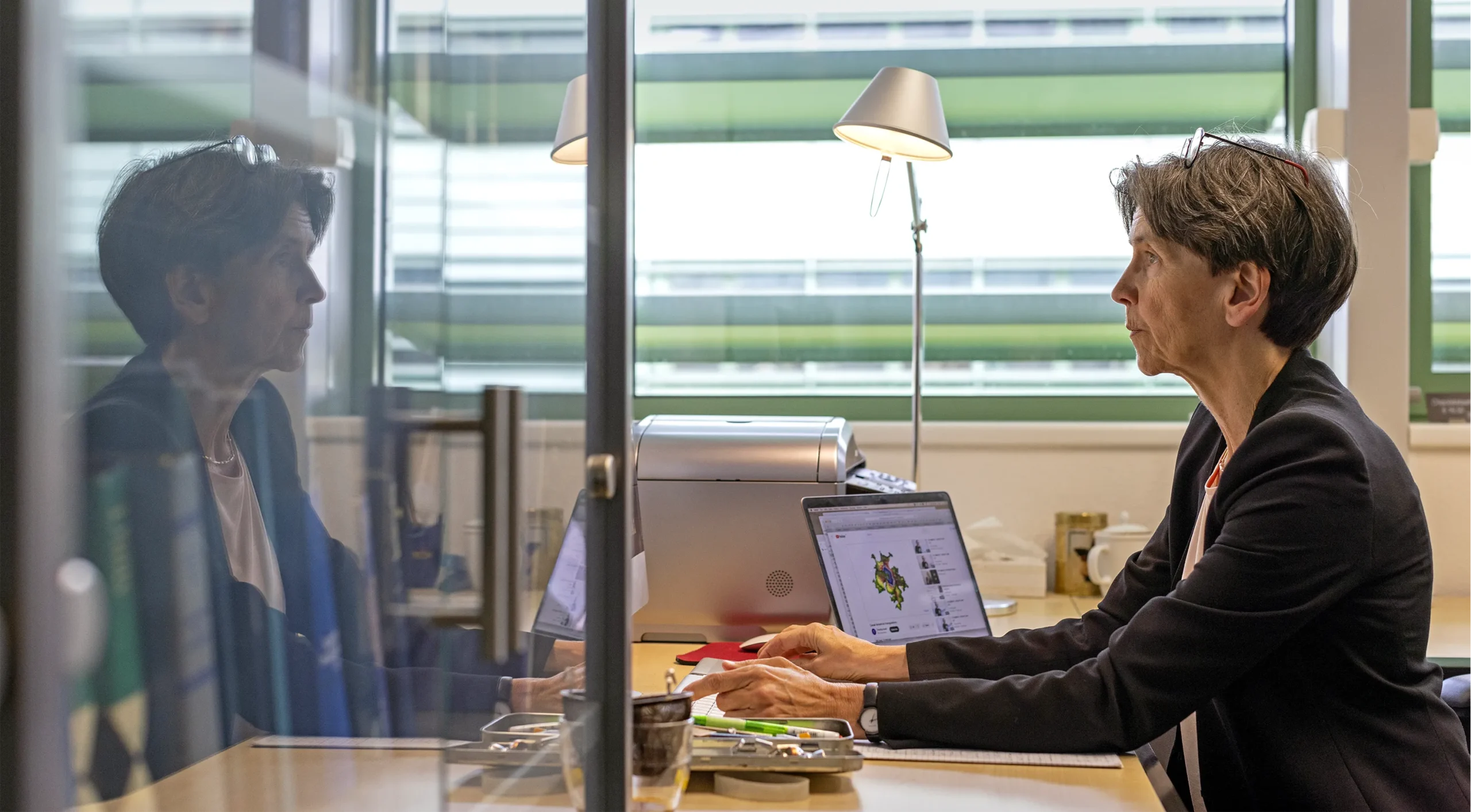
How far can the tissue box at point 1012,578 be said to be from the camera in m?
2.54

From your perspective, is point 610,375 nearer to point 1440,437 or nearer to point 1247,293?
point 1247,293

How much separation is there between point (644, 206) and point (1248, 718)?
2054mm

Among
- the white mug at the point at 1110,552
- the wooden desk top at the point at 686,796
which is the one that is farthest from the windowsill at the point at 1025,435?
the wooden desk top at the point at 686,796

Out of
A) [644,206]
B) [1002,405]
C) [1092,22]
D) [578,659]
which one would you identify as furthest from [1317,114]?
[578,659]

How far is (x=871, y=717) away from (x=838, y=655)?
184mm

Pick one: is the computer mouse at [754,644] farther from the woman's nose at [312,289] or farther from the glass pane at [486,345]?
the woman's nose at [312,289]

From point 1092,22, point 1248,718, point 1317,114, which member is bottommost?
point 1248,718

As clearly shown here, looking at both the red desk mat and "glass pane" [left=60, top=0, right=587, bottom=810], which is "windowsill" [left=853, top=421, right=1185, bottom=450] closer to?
the red desk mat

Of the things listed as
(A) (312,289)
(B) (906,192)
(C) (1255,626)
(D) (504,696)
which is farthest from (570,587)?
(B) (906,192)

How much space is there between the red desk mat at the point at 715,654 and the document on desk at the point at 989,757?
47 cm

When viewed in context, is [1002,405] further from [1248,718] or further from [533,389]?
[533,389]

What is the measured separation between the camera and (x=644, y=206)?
309 centimetres

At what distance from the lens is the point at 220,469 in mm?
500

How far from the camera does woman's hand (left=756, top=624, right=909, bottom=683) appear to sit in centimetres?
151
